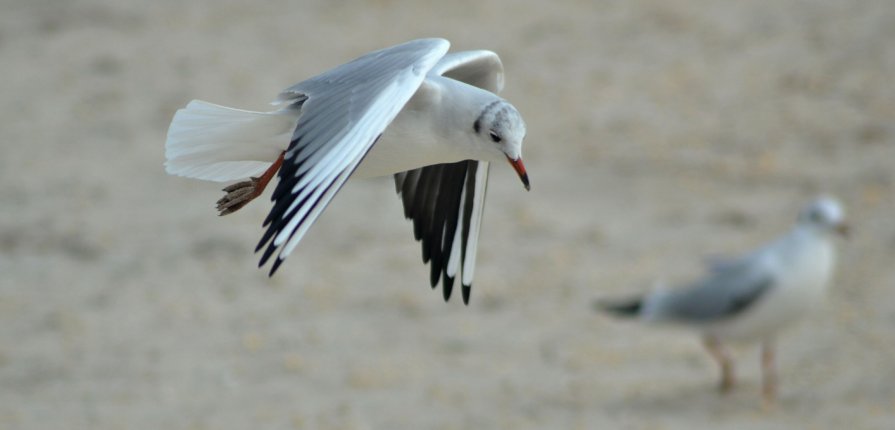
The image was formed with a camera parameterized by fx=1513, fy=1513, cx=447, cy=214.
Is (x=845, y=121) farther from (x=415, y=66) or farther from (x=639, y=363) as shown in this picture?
(x=415, y=66)

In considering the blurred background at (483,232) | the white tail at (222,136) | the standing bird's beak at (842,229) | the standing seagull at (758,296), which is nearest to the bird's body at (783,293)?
the standing seagull at (758,296)

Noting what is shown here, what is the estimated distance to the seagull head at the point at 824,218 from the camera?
5.91 m

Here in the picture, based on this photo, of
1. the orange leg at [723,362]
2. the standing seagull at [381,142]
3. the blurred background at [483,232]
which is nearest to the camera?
the standing seagull at [381,142]

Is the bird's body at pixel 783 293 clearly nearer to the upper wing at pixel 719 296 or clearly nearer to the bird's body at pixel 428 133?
the upper wing at pixel 719 296

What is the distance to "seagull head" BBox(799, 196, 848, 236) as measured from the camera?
591cm

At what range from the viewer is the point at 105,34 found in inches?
335

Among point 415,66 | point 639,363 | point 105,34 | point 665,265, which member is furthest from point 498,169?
point 415,66

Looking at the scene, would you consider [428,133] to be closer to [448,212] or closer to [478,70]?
[478,70]

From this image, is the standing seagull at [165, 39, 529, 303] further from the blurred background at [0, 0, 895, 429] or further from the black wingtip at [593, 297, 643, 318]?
the black wingtip at [593, 297, 643, 318]

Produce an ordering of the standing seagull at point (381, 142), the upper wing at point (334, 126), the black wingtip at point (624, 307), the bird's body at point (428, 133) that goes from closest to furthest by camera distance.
→ 1. the upper wing at point (334, 126)
2. the standing seagull at point (381, 142)
3. the bird's body at point (428, 133)
4. the black wingtip at point (624, 307)

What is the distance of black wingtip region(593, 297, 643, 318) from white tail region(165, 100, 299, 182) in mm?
2968

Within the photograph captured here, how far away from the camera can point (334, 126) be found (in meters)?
2.65

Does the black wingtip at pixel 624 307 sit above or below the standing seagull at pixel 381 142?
below

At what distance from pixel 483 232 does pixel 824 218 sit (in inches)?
63.4
